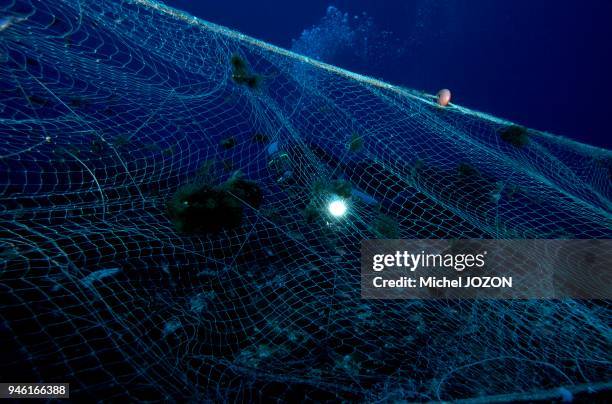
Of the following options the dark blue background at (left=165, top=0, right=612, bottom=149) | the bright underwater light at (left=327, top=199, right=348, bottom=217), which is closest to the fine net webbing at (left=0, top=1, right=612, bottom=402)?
the bright underwater light at (left=327, top=199, right=348, bottom=217)

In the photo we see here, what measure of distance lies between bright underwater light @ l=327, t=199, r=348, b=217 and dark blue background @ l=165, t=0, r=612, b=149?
14.6 metres

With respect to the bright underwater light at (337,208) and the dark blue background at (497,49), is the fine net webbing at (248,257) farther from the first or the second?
the dark blue background at (497,49)

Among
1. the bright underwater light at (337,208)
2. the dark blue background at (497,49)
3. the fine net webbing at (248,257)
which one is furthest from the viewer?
the dark blue background at (497,49)

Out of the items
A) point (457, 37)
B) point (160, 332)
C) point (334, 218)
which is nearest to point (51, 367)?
point (160, 332)

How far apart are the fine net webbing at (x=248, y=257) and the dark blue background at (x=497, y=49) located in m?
13.6

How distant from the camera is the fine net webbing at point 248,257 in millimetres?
2141

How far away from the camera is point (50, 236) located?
85.2 inches

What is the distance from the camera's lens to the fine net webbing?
7.02 ft

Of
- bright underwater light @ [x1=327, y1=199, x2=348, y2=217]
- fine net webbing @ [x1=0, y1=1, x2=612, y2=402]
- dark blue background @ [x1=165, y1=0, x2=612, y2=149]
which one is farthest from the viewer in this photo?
dark blue background @ [x1=165, y1=0, x2=612, y2=149]

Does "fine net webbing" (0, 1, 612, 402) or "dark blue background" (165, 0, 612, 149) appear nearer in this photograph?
Answer: "fine net webbing" (0, 1, 612, 402)

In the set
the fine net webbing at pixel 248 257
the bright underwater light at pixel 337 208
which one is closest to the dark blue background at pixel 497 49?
the fine net webbing at pixel 248 257

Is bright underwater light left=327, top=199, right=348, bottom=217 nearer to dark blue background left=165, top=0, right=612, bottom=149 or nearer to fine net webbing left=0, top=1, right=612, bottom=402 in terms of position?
fine net webbing left=0, top=1, right=612, bottom=402

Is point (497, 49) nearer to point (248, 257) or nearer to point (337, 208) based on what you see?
Result: point (337, 208)

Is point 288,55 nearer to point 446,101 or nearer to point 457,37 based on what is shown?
point 446,101
